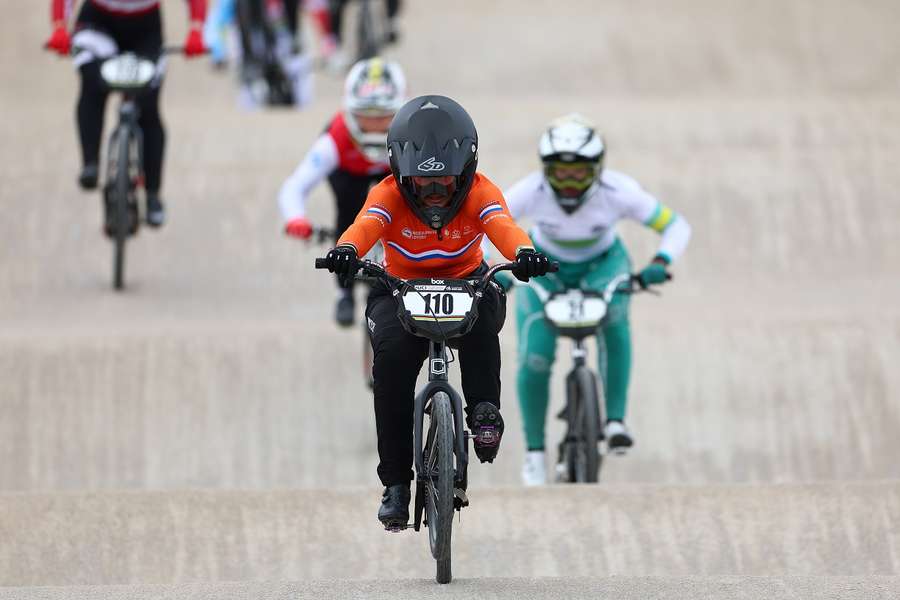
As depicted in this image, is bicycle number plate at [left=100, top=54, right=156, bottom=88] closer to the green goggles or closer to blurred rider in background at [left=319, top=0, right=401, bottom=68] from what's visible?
the green goggles

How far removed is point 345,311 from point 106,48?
7.70ft

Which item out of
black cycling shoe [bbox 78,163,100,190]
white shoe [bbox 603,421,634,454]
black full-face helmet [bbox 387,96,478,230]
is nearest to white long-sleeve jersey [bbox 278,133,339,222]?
black cycling shoe [bbox 78,163,100,190]

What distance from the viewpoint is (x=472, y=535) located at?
7.95m

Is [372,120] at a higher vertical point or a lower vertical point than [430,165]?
higher

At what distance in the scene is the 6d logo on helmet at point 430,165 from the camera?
6.45 m

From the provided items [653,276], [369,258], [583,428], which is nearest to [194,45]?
[369,258]

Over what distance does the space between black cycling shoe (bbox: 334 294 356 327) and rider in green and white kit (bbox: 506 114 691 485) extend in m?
1.53

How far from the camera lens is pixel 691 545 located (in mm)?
7898

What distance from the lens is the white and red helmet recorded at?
33.8 feet

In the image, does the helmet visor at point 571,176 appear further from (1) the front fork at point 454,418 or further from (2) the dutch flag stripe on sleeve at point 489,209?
(1) the front fork at point 454,418

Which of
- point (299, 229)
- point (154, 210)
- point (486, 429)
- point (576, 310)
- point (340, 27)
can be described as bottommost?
point (486, 429)

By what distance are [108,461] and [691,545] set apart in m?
4.45

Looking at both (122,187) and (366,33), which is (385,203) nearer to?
(122,187)

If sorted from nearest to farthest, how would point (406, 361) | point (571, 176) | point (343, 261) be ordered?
point (343, 261) → point (406, 361) → point (571, 176)
